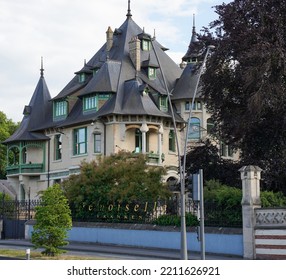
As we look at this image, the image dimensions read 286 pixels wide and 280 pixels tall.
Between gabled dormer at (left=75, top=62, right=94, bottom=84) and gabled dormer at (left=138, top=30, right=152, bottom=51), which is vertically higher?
gabled dormer at (left=138, top=30, right=152, bottom=51)

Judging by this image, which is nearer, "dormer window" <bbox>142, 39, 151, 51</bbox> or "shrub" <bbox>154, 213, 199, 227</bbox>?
"shrub" <bbox>154, 213, 199, 227</bbox>

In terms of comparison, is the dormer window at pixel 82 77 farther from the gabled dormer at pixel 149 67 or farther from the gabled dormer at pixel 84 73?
the gabled dormer at pixel 149 67

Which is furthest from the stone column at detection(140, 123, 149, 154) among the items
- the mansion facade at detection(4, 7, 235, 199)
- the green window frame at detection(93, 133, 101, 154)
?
the green window frame at detection(93, 133, 101, 154)

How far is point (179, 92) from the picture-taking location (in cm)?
5594

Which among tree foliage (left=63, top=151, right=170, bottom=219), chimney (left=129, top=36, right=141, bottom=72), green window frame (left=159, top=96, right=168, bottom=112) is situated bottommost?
tree foliage (left=63, top=151, right=170, bottom=219)

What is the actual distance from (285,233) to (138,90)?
2875 cm

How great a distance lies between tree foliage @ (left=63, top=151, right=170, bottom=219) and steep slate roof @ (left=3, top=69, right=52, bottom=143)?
2202 cm

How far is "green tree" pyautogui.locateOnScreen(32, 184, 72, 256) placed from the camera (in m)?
25.5

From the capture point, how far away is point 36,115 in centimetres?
6044

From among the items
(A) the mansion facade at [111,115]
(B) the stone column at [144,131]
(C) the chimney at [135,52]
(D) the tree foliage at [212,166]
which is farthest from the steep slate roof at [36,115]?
(D) the tree foliage at [212,166]

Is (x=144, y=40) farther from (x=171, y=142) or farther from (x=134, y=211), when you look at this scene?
(x=134, y=211)

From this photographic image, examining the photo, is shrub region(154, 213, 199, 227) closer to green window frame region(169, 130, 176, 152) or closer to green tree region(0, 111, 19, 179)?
green window frame region(169, 130, 176, 152)

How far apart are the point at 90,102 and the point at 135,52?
6.32 m

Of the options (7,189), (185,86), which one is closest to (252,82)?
(185,86)
